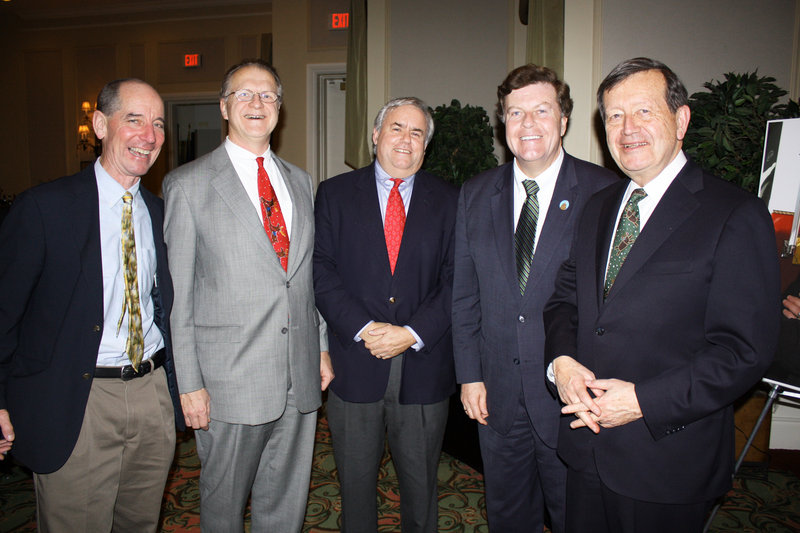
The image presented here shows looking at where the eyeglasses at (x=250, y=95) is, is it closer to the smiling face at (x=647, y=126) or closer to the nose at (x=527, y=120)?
the nose at (x=527, y=120)

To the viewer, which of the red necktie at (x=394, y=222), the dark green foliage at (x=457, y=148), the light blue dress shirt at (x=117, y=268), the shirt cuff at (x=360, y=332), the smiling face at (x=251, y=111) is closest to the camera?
the light blue dress shirt at (x=117, y=268)

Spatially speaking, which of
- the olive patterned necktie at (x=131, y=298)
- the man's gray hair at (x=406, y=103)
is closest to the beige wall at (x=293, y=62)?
the man's gray hair at (x=406, y=103)

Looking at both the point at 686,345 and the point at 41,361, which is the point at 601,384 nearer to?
the point at 686,345

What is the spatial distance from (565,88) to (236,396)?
179 centimetres

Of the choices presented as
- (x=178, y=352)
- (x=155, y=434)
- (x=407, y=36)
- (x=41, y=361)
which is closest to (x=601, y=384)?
(x=178, y=352)

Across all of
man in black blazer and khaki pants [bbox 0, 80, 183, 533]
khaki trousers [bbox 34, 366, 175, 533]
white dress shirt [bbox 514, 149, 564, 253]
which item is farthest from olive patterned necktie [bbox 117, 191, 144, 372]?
white dress shirt [bbox 514, 149, 564, 253]

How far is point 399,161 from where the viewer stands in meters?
2.27

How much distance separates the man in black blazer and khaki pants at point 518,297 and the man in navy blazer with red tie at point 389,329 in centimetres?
18

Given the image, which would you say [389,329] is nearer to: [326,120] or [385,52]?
[385,52]

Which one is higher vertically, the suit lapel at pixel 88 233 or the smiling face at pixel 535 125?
the smiling face at pixel 535 125

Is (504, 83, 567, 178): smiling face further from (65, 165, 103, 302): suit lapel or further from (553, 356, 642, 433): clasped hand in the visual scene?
(65, 165, 103, 302): suit lapel

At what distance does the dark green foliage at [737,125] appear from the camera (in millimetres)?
2473

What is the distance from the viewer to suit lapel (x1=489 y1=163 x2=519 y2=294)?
1.94 m

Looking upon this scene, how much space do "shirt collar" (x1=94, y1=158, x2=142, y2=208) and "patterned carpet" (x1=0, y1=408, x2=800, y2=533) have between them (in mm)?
1817
